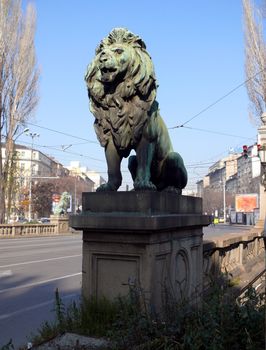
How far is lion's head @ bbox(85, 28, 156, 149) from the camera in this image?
435cm

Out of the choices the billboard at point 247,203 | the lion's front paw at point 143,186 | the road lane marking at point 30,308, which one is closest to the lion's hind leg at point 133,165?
the lion's front paw at point 143,186

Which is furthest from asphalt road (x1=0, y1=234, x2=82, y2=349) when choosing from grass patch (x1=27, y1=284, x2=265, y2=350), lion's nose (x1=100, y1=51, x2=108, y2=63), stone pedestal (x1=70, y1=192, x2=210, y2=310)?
lion's nose (x1=100, y1=51, x2=108, y2=63)

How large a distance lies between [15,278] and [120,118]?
8.54m

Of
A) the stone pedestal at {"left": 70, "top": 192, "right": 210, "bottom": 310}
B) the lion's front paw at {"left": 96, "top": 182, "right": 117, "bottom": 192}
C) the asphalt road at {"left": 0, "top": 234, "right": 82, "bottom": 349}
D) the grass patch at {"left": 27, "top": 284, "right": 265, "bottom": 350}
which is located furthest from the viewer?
the asphalt road at {"left": 0, "top": 234, "right": 82, "bottom": 349}

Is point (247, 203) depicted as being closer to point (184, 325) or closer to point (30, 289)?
point (30, 289)

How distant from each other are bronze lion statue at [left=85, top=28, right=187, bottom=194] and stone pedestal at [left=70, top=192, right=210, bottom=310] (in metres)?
0.27

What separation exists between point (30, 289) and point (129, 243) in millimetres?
6694

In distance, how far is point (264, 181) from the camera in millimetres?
16453

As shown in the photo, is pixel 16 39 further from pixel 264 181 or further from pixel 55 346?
pixel 55 346

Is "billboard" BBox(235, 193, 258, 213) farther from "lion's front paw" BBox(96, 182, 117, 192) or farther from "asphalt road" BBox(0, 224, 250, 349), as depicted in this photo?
"lion's front paw" BBox(96, 182, 117, 192)

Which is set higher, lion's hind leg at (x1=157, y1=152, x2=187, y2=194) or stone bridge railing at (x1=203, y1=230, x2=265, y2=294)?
lion's hind leg at (x1=157, y1=152, x2=187, y2=194)

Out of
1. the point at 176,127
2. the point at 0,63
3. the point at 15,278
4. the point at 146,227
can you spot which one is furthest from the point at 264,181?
the point at 0,63

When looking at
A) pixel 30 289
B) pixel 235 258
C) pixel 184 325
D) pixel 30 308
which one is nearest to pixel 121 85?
pixel 184 325

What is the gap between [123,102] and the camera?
4477mm
